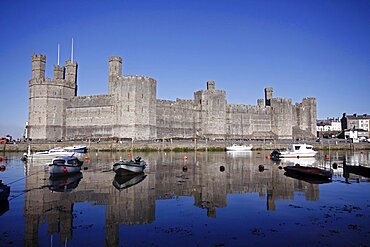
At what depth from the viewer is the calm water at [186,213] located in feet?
23.5

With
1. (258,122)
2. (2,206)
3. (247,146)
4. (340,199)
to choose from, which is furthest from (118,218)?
(258,122)

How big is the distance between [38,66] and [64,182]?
4228 cm

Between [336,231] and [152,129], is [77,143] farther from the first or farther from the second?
[336,231]

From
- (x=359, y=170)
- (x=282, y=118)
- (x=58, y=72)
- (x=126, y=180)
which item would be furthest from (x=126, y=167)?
(x=282, y=118)

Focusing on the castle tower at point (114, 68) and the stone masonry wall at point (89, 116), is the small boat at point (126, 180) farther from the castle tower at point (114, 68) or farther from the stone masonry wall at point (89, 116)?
the castle tower at point (114, 68)

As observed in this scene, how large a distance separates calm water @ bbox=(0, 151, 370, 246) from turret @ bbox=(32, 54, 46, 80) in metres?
40.5

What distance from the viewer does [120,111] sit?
48.2 metres

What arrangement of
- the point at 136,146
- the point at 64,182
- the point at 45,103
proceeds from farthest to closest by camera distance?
the point at 45,103, the point at 136,146, the point at 64,182

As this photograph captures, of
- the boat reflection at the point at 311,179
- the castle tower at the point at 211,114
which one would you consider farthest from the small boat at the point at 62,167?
the castle tower at the point at 211,114

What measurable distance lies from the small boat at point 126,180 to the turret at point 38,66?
1599 inches

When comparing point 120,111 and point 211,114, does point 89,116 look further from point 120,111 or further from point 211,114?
point 211,114

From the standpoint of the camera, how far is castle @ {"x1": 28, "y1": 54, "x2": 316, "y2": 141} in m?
48.1

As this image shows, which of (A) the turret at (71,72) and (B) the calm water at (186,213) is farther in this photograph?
(A) the turret at (71,72)

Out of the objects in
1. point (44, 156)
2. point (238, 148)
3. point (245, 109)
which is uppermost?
point (245, 109)
